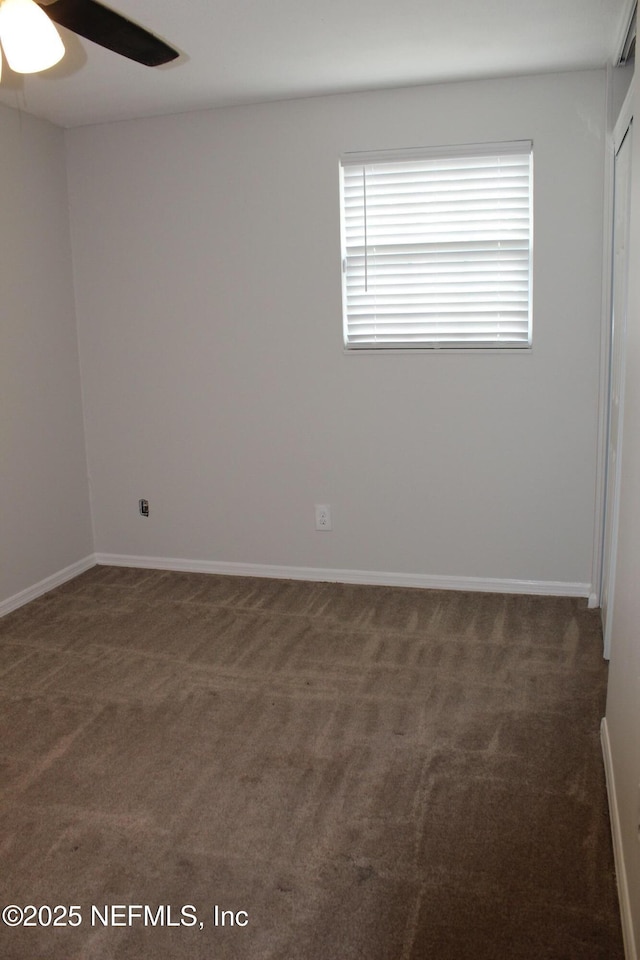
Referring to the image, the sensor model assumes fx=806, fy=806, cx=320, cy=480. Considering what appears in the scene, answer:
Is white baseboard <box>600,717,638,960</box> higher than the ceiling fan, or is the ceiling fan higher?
the ceiling fan

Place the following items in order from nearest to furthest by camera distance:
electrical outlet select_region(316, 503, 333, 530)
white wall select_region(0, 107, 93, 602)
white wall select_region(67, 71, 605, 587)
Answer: white wall select_region(67, 71, 605, 587)
white wall select_region(0, 107, 93, 602)
electrical outlet select_region(316, 503, 333, 530)

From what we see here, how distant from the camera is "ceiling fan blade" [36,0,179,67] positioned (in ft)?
6.01

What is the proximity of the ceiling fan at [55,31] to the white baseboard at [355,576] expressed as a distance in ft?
8.91

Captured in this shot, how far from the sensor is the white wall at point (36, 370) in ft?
12.7

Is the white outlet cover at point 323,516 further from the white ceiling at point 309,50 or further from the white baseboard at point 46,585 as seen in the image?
the white ceiling at point 309,50

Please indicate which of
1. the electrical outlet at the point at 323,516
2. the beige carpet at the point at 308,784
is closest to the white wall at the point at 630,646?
the beige carpet at the point at 308,784

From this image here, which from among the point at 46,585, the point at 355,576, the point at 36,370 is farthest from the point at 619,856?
the point at 36,370

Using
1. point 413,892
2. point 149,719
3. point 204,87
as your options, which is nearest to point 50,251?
point 204,87

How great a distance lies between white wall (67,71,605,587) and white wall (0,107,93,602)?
4.9 inches

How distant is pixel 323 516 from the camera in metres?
4.20

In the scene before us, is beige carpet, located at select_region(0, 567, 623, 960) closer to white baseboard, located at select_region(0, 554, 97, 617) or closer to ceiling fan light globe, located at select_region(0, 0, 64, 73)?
white baseboard, located at select_region(0, 554, 97, 617)

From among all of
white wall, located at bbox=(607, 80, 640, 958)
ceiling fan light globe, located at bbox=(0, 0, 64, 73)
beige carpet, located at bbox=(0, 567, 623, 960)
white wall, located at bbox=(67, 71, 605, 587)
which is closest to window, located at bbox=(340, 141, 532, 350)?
white wall, located at bbox=(67, 71, 605, 587)

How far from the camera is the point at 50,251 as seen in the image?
13.7ft

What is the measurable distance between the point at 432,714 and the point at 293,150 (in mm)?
2695
